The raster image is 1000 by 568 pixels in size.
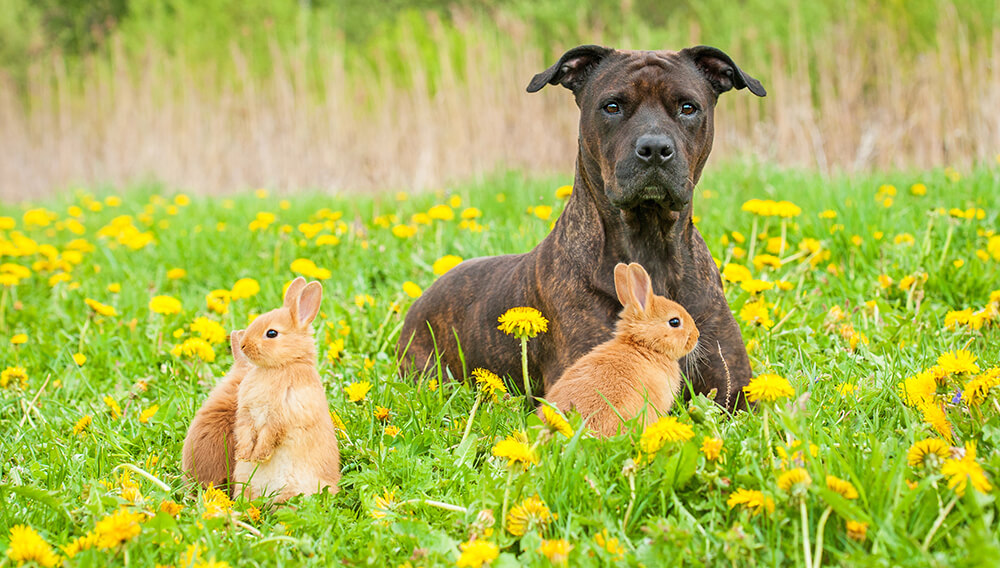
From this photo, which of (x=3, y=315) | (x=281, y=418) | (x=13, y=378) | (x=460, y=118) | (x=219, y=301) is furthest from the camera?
(x=460, y=118)

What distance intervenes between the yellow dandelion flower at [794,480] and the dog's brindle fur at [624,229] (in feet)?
3.75

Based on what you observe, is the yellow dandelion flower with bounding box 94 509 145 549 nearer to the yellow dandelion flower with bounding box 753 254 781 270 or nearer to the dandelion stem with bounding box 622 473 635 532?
the dandelion stem with bounding box 622 473 635 532

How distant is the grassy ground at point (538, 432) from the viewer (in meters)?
1.98

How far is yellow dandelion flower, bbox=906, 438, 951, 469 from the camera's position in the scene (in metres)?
2.02

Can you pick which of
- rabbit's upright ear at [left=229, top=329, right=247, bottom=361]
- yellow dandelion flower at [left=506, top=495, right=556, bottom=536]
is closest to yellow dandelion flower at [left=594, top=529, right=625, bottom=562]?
yellow dandelion flower at [left=506, top=495, right=556, bottom=536]

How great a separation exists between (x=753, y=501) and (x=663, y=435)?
0.27 m

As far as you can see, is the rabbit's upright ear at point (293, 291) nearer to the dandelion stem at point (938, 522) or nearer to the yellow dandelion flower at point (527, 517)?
the yellow dandelion flower at point (527, 517)

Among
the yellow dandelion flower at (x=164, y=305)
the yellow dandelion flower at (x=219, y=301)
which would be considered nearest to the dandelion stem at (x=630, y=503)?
the yellow dandelion flower at (x=219, y=301)

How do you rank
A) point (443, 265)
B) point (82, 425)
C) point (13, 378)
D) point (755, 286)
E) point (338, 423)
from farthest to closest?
1. point (443, 265)
2. point (755, 286)
3. point (13, 378)
4. point (82, 425)
5. point (338, 423)

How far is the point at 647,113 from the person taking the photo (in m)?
3.16

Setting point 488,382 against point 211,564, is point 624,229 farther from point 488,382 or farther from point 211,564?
point 211,564

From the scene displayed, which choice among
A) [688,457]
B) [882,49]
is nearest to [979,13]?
[882,49]

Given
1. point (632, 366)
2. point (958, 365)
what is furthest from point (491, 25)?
point (958, 365)

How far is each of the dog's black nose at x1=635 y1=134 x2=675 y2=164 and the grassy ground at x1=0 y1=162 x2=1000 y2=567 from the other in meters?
0.89
